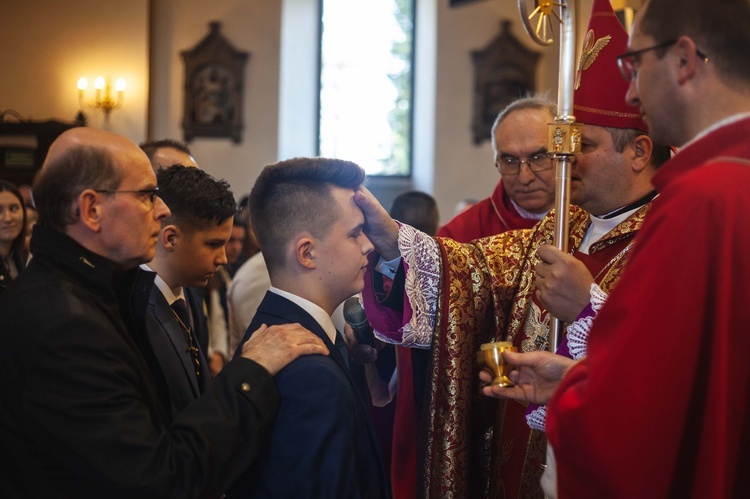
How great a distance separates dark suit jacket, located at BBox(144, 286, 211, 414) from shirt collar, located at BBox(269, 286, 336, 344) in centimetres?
43

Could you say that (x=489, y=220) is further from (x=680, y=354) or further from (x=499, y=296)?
(x=680, y=354)

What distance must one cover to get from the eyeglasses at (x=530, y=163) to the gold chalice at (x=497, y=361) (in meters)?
1.74

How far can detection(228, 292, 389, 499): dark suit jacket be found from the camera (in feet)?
6.38

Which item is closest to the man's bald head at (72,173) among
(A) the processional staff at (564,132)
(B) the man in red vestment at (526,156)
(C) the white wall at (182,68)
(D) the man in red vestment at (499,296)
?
(D) the man in red vestment at (499,296)

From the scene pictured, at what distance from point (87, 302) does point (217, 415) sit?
400 mm

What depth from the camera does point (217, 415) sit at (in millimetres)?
1951

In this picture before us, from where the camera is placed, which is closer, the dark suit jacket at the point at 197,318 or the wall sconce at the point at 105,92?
the dark suit jacket at the point at 197,318

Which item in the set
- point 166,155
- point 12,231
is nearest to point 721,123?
point 166,155

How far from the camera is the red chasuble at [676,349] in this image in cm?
146

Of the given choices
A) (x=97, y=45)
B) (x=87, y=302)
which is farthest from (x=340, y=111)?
(x=87, y=302)

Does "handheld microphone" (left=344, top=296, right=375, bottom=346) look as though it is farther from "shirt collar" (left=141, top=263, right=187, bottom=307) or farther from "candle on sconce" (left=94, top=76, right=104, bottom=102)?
"candle on sconce" (left=94, top=76, right=104, bottom=102)

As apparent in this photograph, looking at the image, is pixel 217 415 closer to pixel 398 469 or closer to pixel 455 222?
pixel 398 469

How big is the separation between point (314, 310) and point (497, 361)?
1.78ft

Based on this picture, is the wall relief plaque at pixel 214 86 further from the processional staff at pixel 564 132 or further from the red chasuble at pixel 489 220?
the processional staff at pixel 564 132
